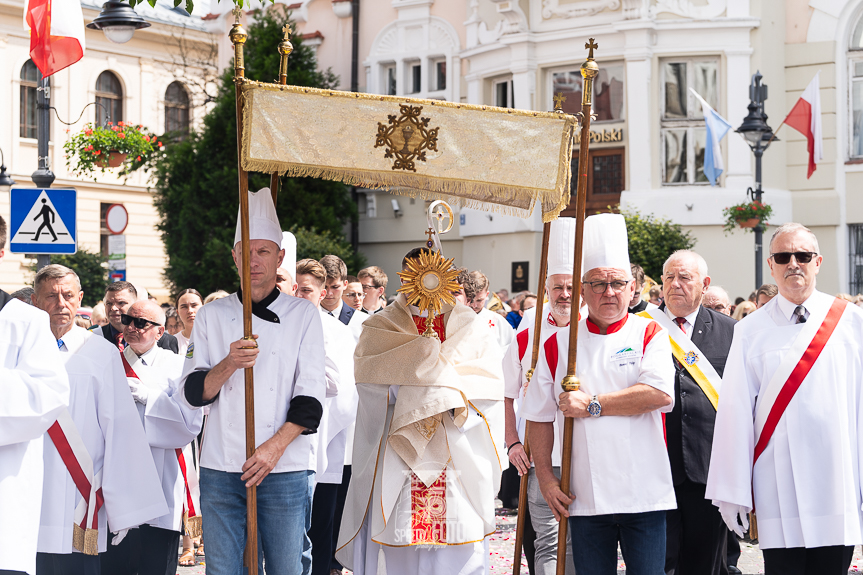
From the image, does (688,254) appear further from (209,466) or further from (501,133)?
(209,466)

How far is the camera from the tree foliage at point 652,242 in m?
20.1

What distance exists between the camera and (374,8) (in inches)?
1042

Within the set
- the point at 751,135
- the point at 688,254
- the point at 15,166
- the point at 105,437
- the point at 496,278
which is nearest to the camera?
the point at 105,437

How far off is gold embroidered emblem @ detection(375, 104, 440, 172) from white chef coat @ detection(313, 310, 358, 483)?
7.70ft

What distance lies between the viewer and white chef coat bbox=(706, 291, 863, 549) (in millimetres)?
4695

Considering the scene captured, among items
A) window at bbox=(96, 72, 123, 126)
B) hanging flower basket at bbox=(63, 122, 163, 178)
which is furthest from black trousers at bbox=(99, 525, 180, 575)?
window at bbox=(96, 72, 123, 126)

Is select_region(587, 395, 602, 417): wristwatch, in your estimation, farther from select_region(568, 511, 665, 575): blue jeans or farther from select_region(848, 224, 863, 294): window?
select_region(848, 224, 863, 294): window

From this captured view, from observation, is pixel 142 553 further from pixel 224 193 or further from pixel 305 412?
pixel 224 193

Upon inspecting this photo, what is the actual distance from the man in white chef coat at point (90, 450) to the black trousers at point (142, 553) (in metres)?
0.59

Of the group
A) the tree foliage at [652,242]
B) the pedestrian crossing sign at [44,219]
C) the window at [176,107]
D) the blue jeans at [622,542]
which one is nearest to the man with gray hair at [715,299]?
the blue jeans at [622,542]

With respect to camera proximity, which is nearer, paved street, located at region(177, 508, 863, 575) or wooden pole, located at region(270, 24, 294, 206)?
wooden pole, located at region(270, 24, 294, 206)

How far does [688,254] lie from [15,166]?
30.3m

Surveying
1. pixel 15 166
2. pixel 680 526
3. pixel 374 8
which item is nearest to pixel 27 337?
pixel 680 526

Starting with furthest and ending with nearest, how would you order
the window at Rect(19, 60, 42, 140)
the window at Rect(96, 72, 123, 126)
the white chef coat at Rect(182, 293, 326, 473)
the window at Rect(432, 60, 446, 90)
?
the window at Rect(96, 72, 123, 126) → the window at Rect(19, 60, 42, 140) → the window at Rect(432, 60, 446, 90) → the white chef coat at Rect(182, 293, 326, 473)
